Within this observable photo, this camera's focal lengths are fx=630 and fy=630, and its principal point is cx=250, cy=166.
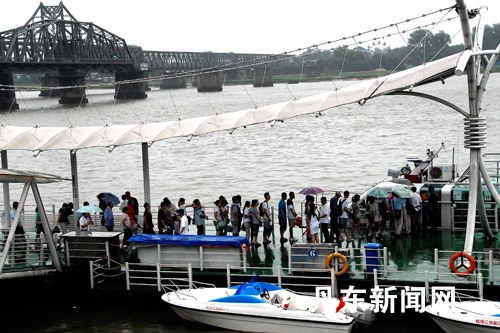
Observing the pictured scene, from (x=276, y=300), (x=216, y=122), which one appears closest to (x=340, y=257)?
(x=276, y=300)

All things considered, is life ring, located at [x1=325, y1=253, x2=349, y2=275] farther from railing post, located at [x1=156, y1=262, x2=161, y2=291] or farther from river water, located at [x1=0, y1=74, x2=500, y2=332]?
railing post, located at [x1=156, y1=262, x2=161, y2=291]

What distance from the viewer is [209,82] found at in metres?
135

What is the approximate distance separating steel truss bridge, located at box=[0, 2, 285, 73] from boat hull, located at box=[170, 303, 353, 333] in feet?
344

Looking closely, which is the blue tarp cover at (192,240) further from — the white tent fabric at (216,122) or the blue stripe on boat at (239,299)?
the white tent fabric at (216,122)

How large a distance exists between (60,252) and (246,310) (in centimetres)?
651

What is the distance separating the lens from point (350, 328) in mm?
12359

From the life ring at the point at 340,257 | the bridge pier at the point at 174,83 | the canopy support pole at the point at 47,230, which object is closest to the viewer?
the life ring at the point at 340,257

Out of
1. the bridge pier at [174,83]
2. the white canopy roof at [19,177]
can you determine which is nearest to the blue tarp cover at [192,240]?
the white canopy roof at [19,177]

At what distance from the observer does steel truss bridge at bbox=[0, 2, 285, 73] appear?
124188 mm

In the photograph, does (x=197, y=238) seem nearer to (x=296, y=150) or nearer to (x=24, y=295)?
(x=24, y=295)

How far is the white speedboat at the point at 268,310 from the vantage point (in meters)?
12.5

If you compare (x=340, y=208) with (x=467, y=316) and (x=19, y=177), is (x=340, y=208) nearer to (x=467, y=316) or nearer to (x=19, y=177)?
(x=467, y=316)

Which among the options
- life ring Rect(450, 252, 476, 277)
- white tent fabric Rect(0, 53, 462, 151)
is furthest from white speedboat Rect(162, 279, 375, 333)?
white tent fabric Rect(0, 53, 462, 151)

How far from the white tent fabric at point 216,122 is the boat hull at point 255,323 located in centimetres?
577
